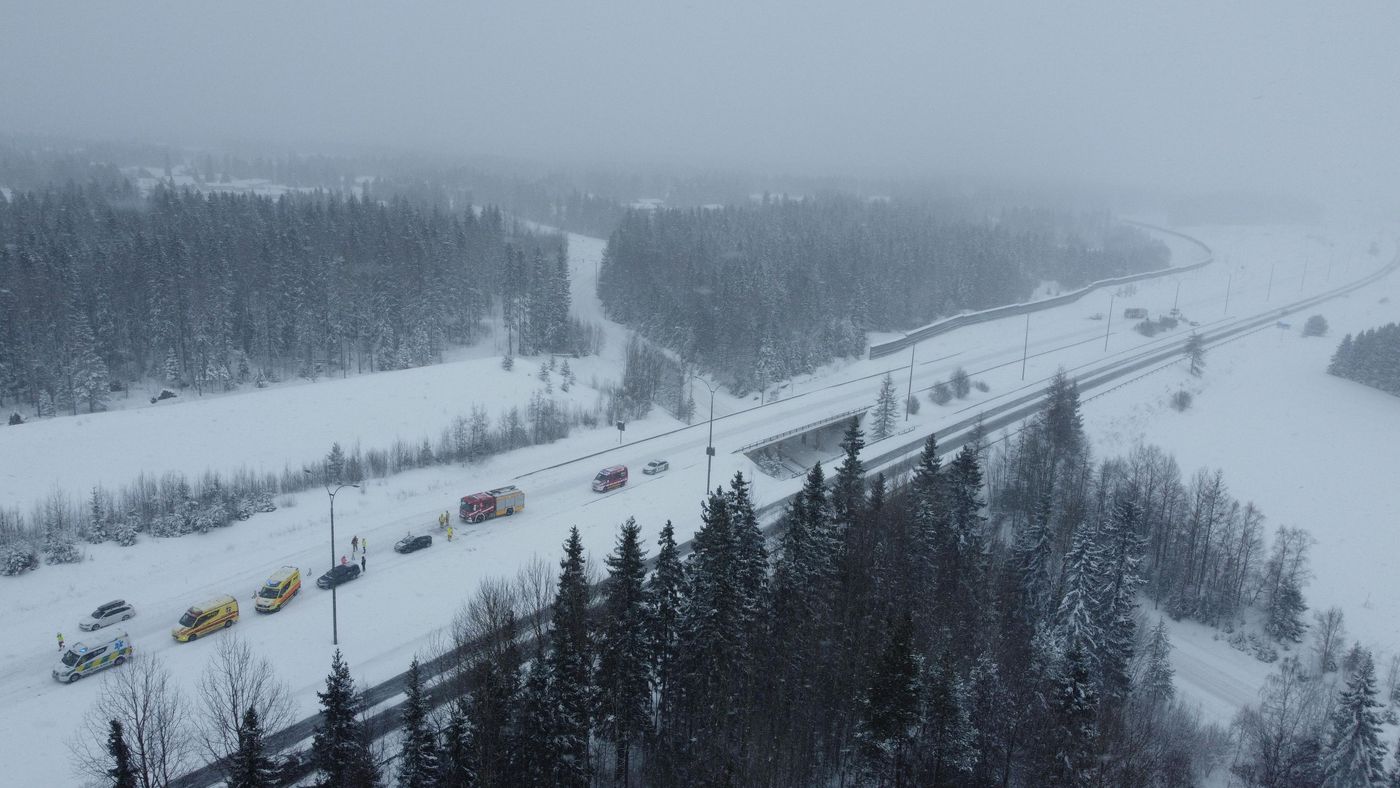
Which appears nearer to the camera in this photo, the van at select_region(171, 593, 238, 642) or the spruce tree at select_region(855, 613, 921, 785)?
the spruce tree at select_region(855, 613, 921, 785)

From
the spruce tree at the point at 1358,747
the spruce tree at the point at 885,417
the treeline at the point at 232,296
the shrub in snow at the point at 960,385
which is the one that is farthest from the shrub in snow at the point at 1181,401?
the treeline at the point at 232,296

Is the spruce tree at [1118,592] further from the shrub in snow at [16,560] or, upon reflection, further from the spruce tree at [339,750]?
the shrub in snow at [16,560]

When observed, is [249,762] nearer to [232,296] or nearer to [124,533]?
[124,533]

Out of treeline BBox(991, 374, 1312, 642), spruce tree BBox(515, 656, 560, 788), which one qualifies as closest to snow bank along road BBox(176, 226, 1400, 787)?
spruce tree BBox(515, 656, 560, 788)

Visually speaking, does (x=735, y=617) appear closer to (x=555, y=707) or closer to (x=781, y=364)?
(x=555, y=707)

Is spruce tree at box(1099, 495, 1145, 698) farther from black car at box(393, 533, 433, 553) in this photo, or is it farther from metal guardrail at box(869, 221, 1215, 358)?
metal guardrail at box(869, 221, 1215, 358)

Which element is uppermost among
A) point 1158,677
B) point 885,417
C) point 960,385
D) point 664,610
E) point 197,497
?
point 664,610

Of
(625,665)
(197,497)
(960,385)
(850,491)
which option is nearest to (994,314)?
(960,385)
